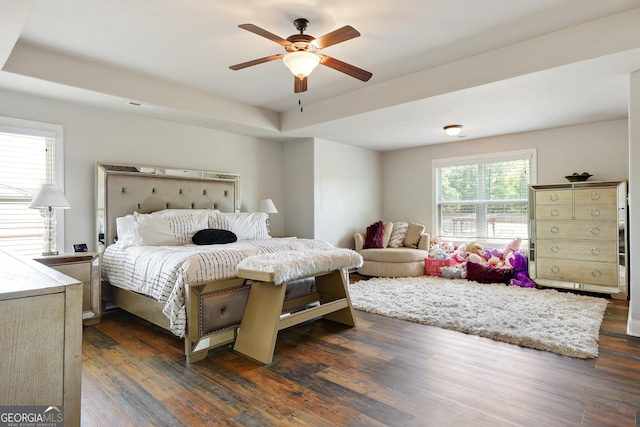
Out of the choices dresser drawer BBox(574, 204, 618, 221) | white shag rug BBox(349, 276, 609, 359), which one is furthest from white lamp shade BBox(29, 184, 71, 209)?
dresser drawer BBox(574, 204, 618, 221)

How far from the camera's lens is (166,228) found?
11.6ft

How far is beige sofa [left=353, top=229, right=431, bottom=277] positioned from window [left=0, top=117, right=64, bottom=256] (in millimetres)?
3984

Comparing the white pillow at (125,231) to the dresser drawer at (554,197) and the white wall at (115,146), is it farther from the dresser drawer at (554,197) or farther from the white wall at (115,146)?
the dresser drawer at (554,197)

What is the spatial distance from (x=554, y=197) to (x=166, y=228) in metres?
4.67

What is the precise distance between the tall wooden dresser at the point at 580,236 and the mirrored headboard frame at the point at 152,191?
13.5 feet

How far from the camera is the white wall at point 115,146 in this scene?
3559 millimetres

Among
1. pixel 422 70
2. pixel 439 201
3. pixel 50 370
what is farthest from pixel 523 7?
pixel 439 201

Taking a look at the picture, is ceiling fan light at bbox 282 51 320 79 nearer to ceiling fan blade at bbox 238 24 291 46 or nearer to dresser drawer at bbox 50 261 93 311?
ceiling fan blade at bbox 238 24 291 46

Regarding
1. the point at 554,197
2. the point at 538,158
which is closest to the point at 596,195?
the point at 554,197

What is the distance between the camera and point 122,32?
2.70 metres

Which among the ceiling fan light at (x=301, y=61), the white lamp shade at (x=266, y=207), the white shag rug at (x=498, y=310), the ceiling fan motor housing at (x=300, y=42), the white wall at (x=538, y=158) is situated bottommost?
the white shag rug at (x=498, y=310)

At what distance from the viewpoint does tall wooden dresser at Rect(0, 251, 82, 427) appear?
2.62 feet

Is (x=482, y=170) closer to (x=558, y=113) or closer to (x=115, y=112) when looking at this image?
(x=558, y=113)

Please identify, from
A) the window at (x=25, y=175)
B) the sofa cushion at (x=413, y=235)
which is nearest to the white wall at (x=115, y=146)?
the window at (x=25, y=175)
